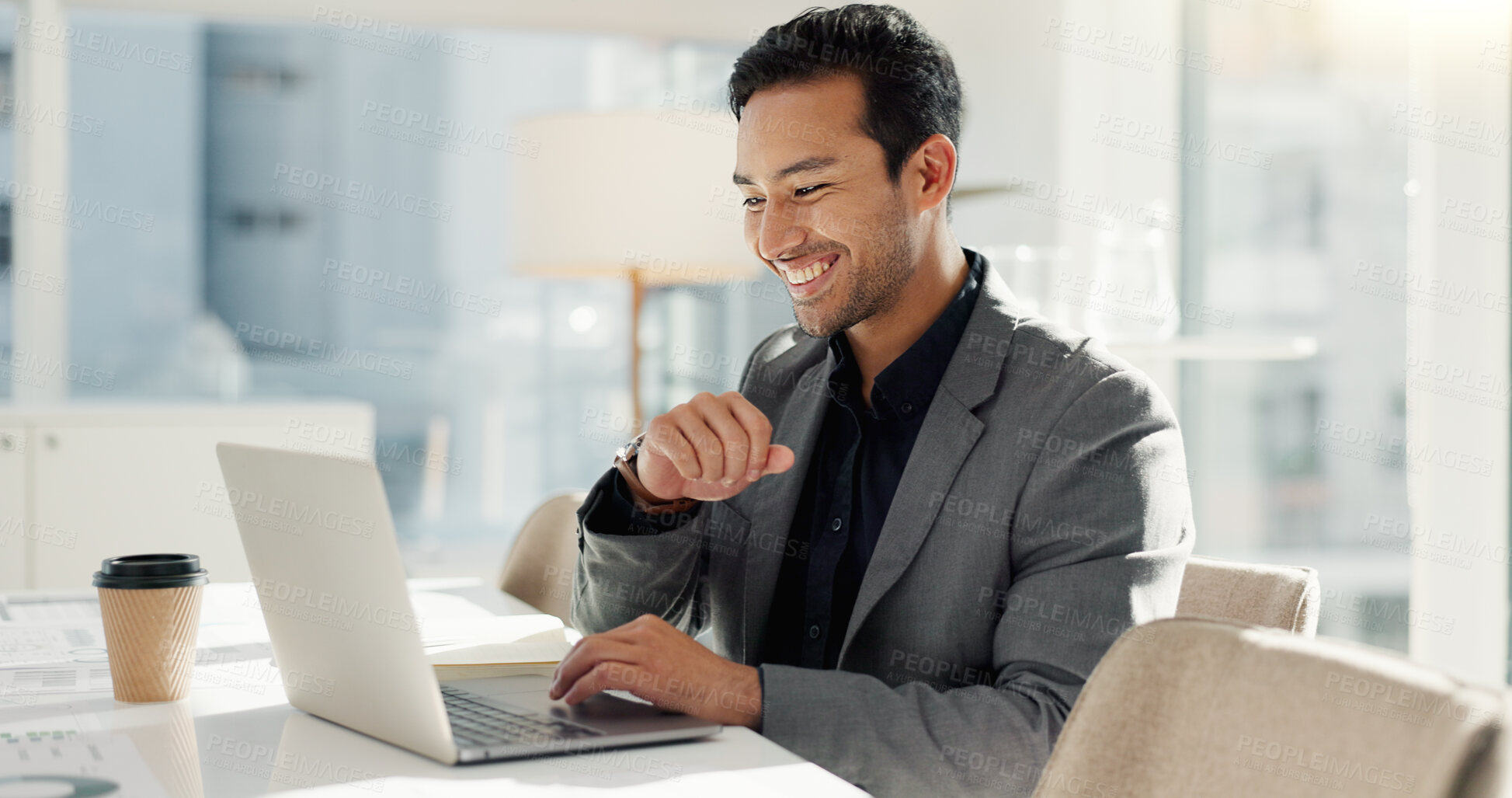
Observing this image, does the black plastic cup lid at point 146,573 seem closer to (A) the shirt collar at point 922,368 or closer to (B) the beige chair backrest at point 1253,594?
(A) the shirt collar at point 922,368

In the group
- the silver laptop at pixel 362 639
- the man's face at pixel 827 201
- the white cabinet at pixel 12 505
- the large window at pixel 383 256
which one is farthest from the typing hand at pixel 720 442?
the large window at pixel 383 256

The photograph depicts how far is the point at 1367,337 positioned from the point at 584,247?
187 cm

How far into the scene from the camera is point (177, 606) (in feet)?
4.14

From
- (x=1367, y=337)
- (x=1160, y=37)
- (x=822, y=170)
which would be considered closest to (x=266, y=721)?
(x=822, y=170)

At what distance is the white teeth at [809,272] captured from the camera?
1720mm

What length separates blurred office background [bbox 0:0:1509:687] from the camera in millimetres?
3227

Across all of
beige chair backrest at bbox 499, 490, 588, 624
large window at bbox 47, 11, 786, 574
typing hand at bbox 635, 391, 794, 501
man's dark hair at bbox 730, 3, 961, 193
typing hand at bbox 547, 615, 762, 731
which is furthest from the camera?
large window at bbox 47, 11, 786, 574

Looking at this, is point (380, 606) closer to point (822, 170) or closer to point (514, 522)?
point (822, 170)

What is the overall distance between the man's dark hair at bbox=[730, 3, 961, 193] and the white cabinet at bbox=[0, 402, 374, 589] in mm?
2230

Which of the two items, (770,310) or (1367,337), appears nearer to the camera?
(1367,337)

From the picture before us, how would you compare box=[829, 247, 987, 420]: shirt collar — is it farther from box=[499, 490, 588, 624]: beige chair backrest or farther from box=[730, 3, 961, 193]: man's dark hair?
box=[499, 490, 588, 624]: beige chair backrest

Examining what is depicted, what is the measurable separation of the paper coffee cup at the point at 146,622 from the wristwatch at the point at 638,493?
514 mm

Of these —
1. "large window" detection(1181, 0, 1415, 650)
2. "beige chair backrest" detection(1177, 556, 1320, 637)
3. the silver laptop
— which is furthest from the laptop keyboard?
"large window" detection(1181, 0, 1415, 650)

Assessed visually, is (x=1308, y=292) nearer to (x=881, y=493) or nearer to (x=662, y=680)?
(x=881, y=493)
